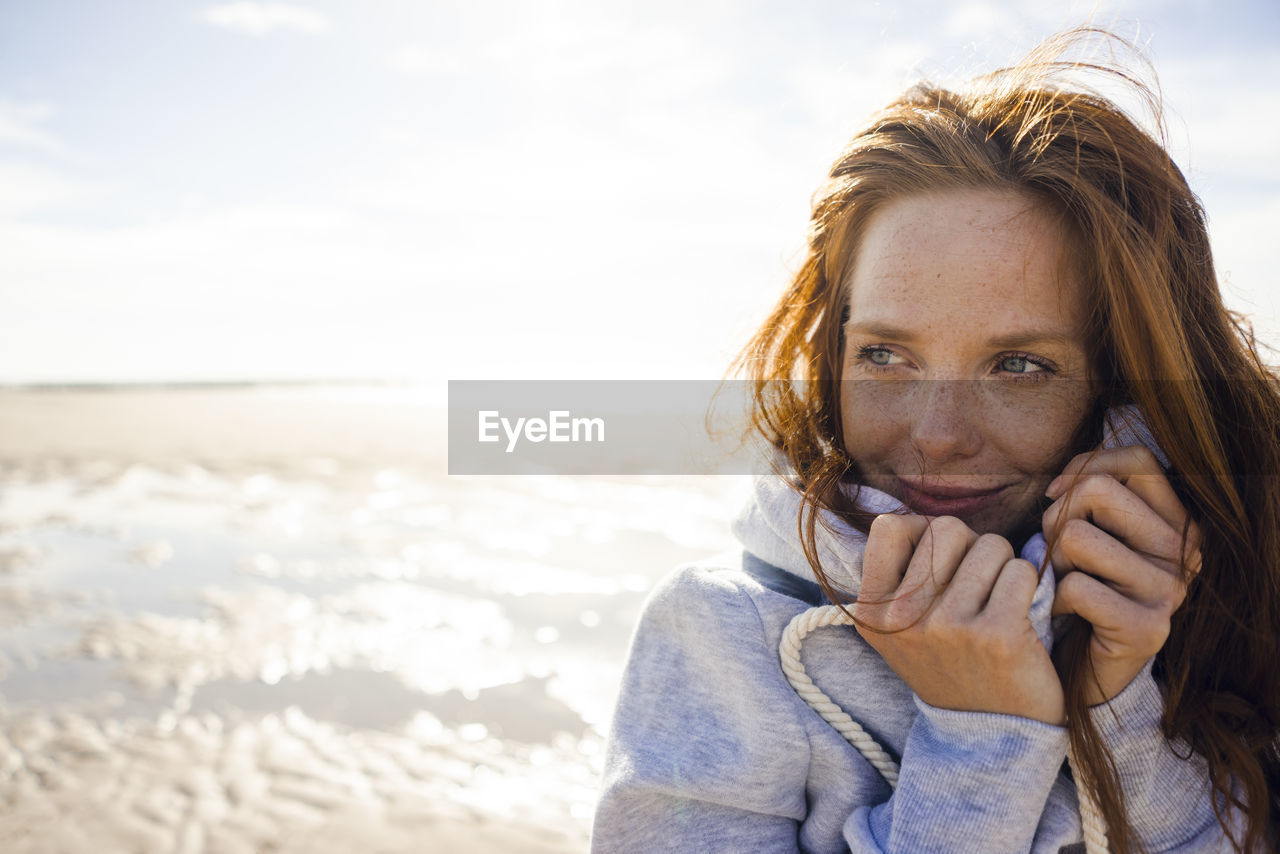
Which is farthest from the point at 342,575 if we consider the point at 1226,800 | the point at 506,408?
the point at 506,408

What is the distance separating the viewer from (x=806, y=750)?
4.66 ft

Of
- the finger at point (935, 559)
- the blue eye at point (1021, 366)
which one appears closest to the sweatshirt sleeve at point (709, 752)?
the finger at point (935, 559)

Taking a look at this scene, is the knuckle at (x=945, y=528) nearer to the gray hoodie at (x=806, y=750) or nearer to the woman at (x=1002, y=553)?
the woman at (x=1002, y=553)

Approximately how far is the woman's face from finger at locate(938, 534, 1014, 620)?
29 cm

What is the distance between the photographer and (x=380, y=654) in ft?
15.3

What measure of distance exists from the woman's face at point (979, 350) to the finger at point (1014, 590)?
33cm

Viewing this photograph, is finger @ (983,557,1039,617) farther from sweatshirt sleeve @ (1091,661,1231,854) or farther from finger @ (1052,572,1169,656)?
sweatshirt sleeve @ (1091,661,1231,854)

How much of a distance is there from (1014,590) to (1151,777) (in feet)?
1.31

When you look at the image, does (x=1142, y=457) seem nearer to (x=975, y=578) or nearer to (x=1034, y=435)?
(x=1034, y=435)

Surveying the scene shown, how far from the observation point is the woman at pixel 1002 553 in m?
1.21

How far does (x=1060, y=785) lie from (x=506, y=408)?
15.7 m

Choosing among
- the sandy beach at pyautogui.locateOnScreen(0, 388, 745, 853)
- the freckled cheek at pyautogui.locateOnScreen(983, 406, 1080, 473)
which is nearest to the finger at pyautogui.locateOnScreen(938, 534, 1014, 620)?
the freckled cheek at pyautogui.locateOnScreen(983, 406, 1080, 473)

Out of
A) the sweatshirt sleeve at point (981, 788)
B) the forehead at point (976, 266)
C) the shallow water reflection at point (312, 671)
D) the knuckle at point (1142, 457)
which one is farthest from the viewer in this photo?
the shallow water reflection at point (312, 671)

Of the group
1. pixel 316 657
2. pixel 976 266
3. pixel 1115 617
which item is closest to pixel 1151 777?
pixel 1115 617
